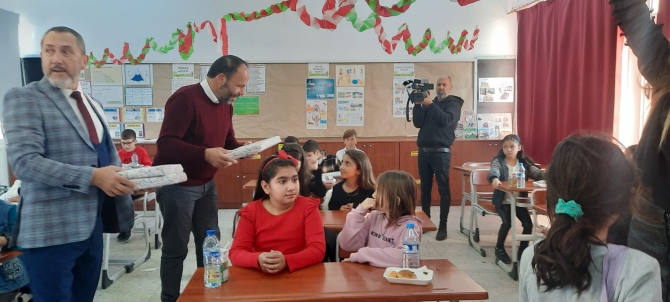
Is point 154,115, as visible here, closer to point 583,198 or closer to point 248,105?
point 248,105

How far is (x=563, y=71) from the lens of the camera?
4.74 meters

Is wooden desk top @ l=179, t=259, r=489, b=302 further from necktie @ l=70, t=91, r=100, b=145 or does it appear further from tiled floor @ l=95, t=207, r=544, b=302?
tiled floor @ l=95, t=207, r=544, b=302

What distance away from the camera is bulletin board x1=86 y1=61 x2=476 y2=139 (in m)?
5.96

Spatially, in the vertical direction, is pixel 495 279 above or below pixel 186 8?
below

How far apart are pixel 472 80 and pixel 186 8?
4135 millimetres

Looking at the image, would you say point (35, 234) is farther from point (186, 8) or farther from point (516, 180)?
point (186, 8)

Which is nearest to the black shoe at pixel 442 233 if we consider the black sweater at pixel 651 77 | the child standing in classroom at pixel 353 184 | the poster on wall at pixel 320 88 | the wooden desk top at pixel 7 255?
the child standing in classroom at pixel 353 184

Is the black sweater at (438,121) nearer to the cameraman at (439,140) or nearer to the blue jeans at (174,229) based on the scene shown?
the cameraman at (439,140)

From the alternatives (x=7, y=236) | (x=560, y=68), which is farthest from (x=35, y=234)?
(x=560, y=68)

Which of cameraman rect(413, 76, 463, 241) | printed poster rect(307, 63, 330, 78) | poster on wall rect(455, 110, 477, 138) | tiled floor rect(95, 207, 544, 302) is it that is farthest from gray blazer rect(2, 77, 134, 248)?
A: poster on wall rect(455, 110, 477, 138)

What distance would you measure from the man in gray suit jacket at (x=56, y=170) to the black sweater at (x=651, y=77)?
1603 mm

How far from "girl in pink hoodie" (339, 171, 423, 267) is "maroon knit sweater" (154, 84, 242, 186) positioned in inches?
31.3

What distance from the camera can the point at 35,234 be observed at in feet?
4.77

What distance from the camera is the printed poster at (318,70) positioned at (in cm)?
599
